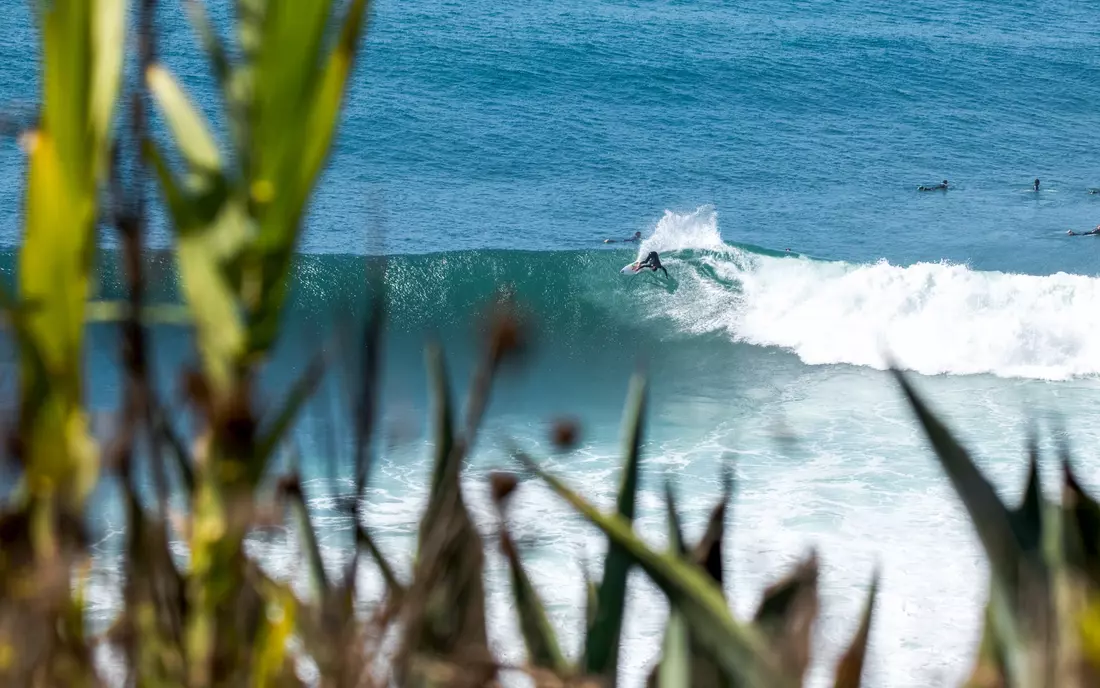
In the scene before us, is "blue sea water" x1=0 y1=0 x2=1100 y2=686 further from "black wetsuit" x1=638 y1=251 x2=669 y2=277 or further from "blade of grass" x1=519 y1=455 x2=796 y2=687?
"black wetsuit" x1=638 y1=251 x2=669 y2=277

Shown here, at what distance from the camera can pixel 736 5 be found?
29.5 metres

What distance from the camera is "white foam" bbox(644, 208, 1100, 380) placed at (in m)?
11.3

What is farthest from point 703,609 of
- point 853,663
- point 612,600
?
point 612,600

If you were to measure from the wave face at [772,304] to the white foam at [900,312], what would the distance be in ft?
0.05

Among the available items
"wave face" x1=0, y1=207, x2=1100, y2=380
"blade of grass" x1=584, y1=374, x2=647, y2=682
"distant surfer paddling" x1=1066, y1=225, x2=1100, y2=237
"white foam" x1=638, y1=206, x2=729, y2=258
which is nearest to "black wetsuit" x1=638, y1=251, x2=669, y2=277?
"wave face" x1=0, y1=207, x2=1100, y2=380

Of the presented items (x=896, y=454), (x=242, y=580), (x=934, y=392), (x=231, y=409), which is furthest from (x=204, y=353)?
(x=934, y=392)

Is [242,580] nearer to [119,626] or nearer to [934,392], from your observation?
[119,626]

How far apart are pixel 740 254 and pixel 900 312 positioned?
1.85 m

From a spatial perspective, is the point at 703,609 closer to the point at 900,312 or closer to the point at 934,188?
the point at 900,312

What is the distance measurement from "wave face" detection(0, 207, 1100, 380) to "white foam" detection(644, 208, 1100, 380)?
0.05 ft

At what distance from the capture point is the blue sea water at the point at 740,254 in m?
6.51

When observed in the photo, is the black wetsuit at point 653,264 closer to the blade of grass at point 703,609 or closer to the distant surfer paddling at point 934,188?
the distant surfer paddling at point 934,188

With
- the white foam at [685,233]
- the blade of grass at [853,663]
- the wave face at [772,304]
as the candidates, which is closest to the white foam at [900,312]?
the wave face at [772,304]

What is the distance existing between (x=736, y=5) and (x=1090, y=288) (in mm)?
18411
